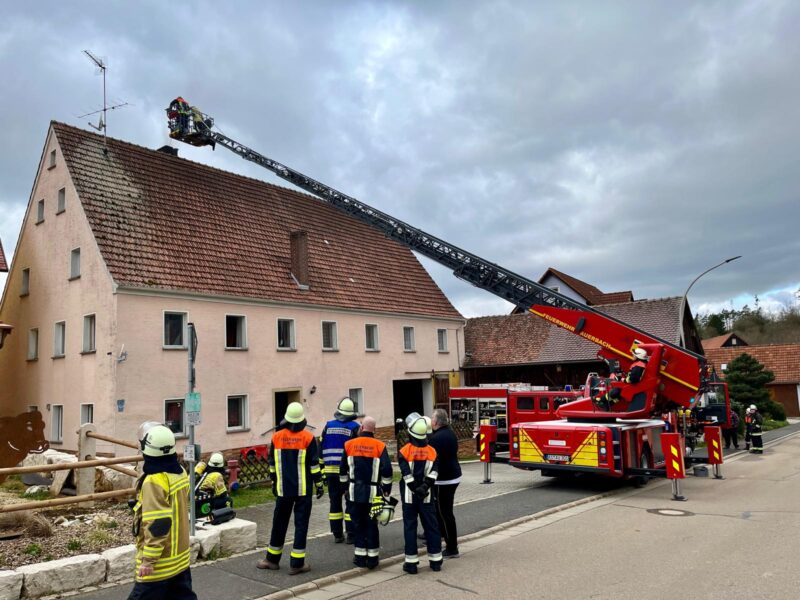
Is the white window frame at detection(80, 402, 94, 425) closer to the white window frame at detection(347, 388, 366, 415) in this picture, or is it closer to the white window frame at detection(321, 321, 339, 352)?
the white window frame at detection(321, 321, 339, 352)

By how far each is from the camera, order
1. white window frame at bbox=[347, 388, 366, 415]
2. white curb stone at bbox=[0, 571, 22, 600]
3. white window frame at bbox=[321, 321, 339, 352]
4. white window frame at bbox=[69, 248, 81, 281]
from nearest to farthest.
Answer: white curb stone at bbox=[0, 571, 22, 600], white window frame at bbox=[69, 248, 81, 281], white window frame at bbox=[321, 321, 339, 352], white window frame at bbox=[347, 388, 366, 415]

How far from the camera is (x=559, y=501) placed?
480 inches

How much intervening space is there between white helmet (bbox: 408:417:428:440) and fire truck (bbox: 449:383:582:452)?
11927 mm

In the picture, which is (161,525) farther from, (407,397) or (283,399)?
(407,397)

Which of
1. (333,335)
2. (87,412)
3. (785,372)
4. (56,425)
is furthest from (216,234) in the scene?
(785,372)

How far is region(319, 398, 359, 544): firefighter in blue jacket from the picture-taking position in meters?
8.84

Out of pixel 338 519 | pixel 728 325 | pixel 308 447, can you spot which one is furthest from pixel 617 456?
pixel 728 325

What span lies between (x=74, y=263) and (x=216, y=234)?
448 cm

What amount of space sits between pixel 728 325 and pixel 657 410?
3640 inches

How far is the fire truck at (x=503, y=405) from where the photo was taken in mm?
19328

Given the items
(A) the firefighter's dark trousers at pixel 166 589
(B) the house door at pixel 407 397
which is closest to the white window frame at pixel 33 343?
(B) the house door at pixel 407 397

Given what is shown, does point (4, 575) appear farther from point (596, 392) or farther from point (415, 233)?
point (415, 233)

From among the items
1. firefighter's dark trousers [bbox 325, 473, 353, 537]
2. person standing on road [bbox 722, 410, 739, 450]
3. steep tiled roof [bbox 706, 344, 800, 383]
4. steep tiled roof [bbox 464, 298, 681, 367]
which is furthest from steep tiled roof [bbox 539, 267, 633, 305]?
firefighter's dark trousers [bbox 325, 473, 353, 537]

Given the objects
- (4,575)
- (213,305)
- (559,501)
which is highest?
(213,305)
